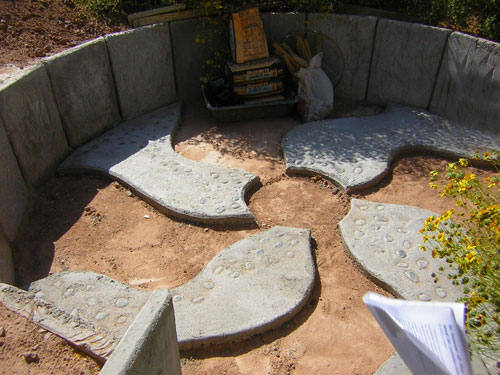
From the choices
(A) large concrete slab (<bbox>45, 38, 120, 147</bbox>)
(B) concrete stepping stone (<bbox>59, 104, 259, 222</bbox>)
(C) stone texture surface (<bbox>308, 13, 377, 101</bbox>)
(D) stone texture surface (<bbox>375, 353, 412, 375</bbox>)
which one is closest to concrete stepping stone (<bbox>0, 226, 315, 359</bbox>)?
(B) concrete stepping stone (<bbox>59, 104, 259, 222</bbox>)

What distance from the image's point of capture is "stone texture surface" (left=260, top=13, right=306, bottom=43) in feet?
19.2

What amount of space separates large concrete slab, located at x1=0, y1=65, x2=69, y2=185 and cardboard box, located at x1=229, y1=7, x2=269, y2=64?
211 cm

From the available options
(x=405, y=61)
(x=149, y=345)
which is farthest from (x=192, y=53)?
(x=149, y=345)

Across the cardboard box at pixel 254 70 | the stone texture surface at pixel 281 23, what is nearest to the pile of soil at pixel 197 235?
the cardboard box at pixel 254 70

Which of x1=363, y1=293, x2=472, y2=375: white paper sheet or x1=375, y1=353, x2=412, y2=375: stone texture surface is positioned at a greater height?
x1=363, y1=293, x2=472, y2=375: white paper sheet

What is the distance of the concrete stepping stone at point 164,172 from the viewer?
4109mm

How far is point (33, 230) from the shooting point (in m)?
3.95

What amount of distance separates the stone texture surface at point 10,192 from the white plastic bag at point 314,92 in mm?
3101

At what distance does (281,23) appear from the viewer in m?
5.89

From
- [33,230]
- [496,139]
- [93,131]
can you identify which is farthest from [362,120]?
[33,230]

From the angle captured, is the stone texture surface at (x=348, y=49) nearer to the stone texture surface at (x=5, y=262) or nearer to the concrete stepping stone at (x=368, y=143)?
the concrete stepping stone at (x=368, y=143)

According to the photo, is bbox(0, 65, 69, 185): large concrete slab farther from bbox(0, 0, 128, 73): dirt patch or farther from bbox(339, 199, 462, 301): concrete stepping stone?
bbox(339, 199, 462, 301): concrete stepping stone

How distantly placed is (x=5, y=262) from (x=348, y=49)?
4407 mm

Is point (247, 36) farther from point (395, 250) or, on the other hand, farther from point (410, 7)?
point (395, 250)
